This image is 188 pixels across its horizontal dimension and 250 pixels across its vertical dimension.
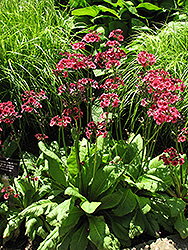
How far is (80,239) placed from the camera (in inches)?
86.3

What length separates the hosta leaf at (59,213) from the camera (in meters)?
2.07

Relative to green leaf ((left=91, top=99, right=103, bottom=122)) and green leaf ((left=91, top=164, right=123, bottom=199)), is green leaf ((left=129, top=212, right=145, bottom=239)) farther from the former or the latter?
green leaf ((left=91, top=99, right=103, bottom=122))

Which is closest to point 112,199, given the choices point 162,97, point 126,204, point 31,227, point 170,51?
point 126,204

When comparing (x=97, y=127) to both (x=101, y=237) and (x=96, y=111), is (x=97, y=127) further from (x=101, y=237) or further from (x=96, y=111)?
(x=96, y=111)

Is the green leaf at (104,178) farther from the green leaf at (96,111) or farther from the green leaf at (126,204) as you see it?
the green leaf at (96,111)

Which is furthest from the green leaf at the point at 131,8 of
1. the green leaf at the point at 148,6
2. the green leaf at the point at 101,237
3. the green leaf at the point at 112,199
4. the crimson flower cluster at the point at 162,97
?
the green leaf at the point at 101,237

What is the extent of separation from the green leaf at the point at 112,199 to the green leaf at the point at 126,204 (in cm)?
6

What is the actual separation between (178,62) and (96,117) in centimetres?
122

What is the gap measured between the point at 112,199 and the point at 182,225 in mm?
645

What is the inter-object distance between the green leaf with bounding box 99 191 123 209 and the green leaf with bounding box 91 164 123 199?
0.24 feet

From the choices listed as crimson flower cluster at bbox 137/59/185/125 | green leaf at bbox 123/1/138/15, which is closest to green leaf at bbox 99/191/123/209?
crimson flower cluster at bbox 137/59/185/125

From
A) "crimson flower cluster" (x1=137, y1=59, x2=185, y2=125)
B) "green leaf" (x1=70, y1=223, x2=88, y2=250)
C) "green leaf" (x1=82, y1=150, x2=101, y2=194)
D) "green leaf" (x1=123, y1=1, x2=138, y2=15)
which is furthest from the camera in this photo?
"green leaf" (x1=123, y1=1, x2=138, y2=15)

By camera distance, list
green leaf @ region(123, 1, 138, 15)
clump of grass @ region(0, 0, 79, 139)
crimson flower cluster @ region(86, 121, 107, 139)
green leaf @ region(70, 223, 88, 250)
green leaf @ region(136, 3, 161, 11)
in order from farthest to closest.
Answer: green leaf @ region(136, 3, 161, 11)
green leaf @ region(123, 1, 138, 15)
clump of grass @ region(0, 0, 79, 139)
green leaf @ region(70, 223, 88, 250)
crimson flower cluster @ region(86, 121, 107, 139)

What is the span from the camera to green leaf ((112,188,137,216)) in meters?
2.28
